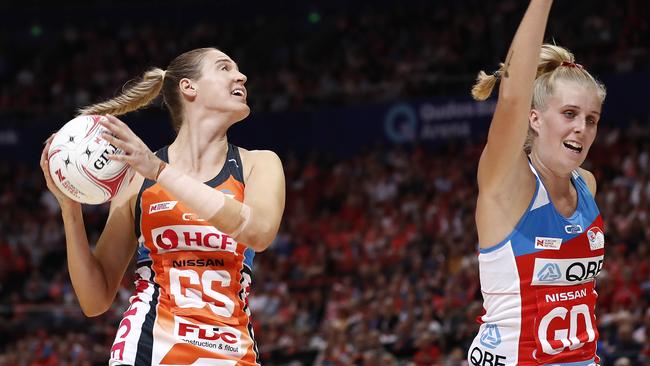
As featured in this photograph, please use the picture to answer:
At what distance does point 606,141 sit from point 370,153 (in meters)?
4.54

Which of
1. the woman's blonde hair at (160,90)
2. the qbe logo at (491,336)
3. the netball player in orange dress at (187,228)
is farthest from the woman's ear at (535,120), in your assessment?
the woman's blonde hair at (160,90)

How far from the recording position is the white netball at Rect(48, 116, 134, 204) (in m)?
3.77

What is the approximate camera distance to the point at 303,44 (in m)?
20.9

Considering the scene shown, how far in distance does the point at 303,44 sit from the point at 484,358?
1762 cm

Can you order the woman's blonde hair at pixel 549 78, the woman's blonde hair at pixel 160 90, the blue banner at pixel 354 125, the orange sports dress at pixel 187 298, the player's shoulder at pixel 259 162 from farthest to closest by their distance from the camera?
the blue banner at pixel 354 125, the woman's blonde hair at pixel 160 90, the player's shoulder at pixel 259 162, the orange sports dress at pixel 187 298, the woman's blonde hair at pixel 549 78

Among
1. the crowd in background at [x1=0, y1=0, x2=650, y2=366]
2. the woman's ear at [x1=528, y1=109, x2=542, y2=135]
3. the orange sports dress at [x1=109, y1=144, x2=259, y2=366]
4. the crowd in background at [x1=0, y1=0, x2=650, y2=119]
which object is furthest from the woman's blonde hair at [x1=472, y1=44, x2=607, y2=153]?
the crowd in background at [x1=0, y1=0, x2=650, y2=119]

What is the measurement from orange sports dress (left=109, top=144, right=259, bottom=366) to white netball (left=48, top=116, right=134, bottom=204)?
0.79 ft

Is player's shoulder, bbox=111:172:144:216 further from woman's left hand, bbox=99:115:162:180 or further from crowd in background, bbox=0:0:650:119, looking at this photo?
crowd in background, bbox=0:0:650:119

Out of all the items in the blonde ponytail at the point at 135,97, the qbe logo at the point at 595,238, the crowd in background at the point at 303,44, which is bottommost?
the qbe logo at the point at 595,238

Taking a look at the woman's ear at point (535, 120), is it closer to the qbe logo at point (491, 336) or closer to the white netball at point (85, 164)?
the qbe logo at point (491, 336)

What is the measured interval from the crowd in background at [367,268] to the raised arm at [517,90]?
582cm

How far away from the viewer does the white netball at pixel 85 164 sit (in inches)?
148

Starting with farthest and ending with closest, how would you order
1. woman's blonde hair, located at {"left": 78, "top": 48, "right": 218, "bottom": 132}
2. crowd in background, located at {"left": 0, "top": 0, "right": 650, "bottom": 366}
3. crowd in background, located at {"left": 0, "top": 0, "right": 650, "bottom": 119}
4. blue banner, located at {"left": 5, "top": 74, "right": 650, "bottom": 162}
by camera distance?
crowd in background, located at {"left": 0, "top": 0, "right": 650, "bottom": 119} < blue banner, located at {"left": 5, "top": 74, "right": 650, "bottom": 162} < crowd in background, located at {"left": 0, "top": 0, "right": 650, "bottom": 366} < woman's blonde hair, located at {"left": 78, "top": 48, "right": 218, "bottom": 132}

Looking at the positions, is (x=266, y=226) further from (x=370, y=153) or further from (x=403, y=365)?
(x=370, y=153)
